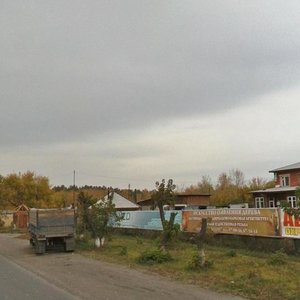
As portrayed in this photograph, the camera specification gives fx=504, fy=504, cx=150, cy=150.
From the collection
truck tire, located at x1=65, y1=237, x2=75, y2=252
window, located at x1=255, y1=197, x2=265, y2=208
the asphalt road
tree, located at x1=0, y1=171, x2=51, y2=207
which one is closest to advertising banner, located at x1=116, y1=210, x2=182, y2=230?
truck tire, located at x1=65, y1=237, x2=75, y2=252

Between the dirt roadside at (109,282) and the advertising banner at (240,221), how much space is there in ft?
24.9

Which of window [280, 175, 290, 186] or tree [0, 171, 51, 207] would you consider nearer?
window [280, 175, 290, 186]

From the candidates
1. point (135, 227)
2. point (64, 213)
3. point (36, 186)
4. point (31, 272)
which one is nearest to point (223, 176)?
point (36, 186)

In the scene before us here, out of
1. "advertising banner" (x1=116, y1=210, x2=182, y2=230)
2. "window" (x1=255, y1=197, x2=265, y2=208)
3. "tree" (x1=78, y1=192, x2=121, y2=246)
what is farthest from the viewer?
"window" (x1=255, y1=197, x2=265, y2=208)

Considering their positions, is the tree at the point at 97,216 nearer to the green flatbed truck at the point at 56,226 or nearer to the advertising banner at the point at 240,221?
the green flatbed truck at the point at 56,226

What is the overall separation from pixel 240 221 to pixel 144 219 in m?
12.8

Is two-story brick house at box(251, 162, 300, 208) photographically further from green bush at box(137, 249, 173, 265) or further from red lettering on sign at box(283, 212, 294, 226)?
green bush at box(137, 249, 173, 265)

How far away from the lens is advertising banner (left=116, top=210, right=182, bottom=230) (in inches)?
1321

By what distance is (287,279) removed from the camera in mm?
13562

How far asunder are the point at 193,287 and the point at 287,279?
2.63 meters

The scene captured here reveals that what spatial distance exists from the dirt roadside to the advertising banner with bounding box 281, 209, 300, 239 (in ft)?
24.1

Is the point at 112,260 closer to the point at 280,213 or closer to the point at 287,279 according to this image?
the point at 280,213

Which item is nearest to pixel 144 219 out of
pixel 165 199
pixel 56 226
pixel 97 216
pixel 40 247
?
pixel 97 216

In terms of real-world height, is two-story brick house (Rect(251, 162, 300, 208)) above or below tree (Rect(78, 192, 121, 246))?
above
